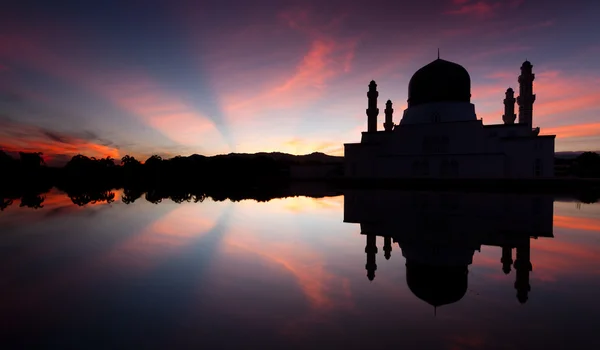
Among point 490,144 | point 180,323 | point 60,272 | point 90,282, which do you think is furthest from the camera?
point 490,144

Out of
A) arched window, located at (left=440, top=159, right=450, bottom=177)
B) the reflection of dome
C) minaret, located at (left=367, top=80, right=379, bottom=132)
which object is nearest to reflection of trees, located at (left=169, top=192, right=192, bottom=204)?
the reflection of dome

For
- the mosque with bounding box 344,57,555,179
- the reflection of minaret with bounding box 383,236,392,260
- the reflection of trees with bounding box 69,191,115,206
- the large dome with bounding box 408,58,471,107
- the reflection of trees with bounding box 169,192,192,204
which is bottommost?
the reflection of trees with bounding box 69,191,115,206

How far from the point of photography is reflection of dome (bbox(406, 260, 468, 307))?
438cm

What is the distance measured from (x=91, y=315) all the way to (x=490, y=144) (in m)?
37.3

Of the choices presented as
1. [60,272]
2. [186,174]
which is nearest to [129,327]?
[60,272]

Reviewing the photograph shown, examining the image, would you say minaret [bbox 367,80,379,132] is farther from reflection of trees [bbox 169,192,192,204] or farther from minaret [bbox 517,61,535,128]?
reflection of trees [bbox 169,192,192,204]

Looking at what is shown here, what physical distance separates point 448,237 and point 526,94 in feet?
130

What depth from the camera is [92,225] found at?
1116cm

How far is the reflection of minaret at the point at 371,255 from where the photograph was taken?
5668mm

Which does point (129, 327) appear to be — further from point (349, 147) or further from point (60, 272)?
point (349, 147)

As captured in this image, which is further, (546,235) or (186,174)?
(186,174)

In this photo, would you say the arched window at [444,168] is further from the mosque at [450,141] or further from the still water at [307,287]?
the still water at [307,287]

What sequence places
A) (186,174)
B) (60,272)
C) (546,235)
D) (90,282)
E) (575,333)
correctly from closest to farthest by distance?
1. (575,333)
2. (90,282)
3. (60,272)
4. (546,235)
5. (186,174)

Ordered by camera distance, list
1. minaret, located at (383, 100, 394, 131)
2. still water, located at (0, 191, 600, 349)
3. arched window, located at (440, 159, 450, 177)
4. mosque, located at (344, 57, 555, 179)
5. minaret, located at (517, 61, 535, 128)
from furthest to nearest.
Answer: minaret, located at (383, 100, 394, 131), minaret, located at (517, 61, 535, 128), arched window, located at (440, 159, 450, 177), mosque, located at (344, 57, 555, 179), still water, located at (0, 191, 600, 349)
